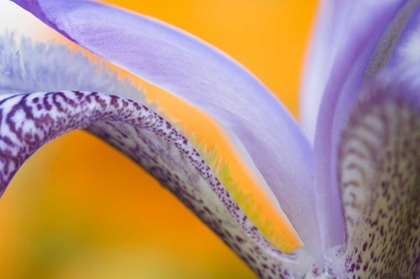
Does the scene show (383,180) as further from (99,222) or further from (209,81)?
(99,222)

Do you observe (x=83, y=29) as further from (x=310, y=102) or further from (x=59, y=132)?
(x=310, y=102)

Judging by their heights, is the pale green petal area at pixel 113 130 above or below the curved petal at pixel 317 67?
below

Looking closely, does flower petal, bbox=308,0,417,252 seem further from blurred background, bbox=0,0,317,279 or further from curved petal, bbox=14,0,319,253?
blurred background, bbox=0,0,317,279

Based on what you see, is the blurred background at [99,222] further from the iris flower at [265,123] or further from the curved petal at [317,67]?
the iris flower at [265,123]

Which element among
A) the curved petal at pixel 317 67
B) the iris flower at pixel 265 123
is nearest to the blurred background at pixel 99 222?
the curved petal at pixel 317 67

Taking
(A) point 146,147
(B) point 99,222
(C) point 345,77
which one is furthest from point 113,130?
(B) point 99,222

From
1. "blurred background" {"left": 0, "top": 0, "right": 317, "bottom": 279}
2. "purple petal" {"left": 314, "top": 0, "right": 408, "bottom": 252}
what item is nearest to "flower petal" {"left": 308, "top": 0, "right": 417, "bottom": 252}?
"purple petal" {"left": 314, "top": 0, "right": 408, "bottom": 252}

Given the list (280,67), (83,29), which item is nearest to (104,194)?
(280,67)
